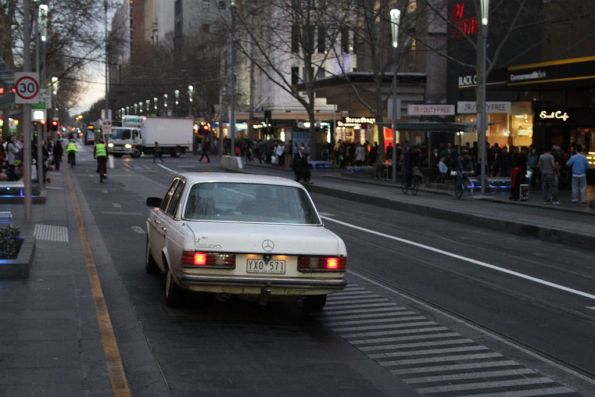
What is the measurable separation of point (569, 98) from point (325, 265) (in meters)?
31.2

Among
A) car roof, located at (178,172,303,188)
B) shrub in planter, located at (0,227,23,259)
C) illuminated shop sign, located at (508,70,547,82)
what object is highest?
illuminated shop sign, located at (508,70,547,82)

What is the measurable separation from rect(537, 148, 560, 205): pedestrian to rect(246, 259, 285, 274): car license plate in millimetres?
18439

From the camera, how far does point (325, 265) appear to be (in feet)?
28.5

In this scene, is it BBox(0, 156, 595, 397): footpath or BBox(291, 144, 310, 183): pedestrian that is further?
BBox(291, 144, 310, 183): pedestrian

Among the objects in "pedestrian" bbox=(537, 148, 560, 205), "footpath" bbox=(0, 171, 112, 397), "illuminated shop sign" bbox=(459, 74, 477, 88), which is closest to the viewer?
"footpath" bbox=(0, 171, 112, 397)

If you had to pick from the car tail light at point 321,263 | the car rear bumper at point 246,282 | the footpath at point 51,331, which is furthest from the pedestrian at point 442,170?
the car rear bumper at point 246,282

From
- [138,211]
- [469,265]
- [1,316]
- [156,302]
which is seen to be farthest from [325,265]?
[138,211]

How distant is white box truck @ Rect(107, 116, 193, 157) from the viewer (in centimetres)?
7250

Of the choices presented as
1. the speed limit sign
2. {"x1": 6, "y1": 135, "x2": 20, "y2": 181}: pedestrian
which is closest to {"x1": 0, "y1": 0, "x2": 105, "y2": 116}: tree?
{"x1": 6, "y1": 135, "x2": 20, "y2": 181}: pedestrian

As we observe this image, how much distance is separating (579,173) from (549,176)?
1.15 metres

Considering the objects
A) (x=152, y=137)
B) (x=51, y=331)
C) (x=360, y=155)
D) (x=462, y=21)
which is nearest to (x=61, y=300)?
(x=51, y=331)

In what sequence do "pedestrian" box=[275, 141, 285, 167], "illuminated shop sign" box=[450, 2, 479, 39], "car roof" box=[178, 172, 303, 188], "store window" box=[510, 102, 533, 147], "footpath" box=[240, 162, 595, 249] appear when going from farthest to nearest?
1. "pedestrian" box=[275, 141, 285, 167]
2. "store window" box=[510, 102, 533, 147]
3. "illuminated shop sign" box=[450, 2, 479, 39]
4. "footpath" box=[240, 162, 595, 249]
5. "car roof" box=[178, 172, 303, 188]

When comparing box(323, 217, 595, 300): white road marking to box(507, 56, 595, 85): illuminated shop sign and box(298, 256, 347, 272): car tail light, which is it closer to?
box(298, 256, 347, 272): car tail light

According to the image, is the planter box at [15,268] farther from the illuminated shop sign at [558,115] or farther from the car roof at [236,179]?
the illuminated shop sign at [558,115]
